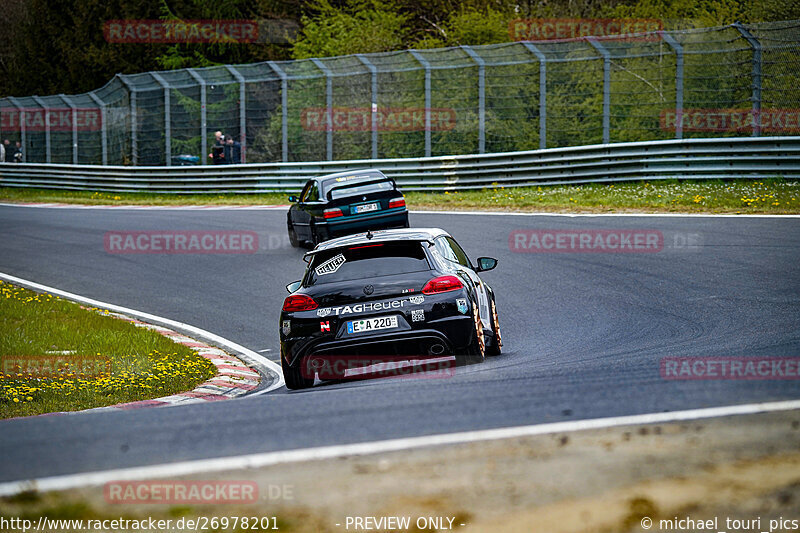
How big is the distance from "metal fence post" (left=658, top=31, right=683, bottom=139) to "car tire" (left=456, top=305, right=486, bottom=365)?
15008 mm

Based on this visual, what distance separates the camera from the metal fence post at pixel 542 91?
24297 mm

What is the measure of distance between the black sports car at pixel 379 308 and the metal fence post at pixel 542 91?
16429mm

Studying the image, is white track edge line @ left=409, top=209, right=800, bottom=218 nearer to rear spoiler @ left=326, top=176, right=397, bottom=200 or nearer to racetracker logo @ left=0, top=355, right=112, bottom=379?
rear spoiler @ left=326, top=176, right=397, bottom=200

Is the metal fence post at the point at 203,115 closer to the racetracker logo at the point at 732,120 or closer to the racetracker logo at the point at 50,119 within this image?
the racetracker logo at the point at 50,119

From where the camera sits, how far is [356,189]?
17.3m

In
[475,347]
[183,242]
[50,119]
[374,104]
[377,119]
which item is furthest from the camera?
[50,119]

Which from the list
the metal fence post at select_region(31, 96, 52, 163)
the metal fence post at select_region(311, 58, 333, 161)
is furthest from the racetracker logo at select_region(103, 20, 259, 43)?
the metal fence post at select_region(311, 58, 333, 161)

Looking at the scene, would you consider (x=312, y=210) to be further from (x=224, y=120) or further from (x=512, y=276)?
(x=224, y=120)

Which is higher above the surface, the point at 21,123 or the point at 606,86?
the point at 606,86

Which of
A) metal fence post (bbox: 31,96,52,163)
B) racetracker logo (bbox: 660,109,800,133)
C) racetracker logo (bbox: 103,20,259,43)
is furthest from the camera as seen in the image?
racetracker logo (bbox: 103,20,259,43)

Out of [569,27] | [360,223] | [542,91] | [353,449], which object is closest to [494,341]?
[353,449]

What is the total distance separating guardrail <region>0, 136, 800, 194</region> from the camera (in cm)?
2114

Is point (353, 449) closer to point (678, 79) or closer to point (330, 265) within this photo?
point (330, 265)

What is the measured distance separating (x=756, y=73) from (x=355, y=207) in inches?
372
